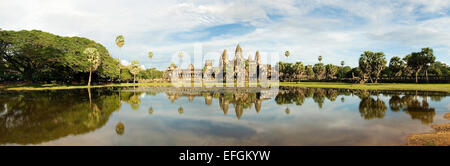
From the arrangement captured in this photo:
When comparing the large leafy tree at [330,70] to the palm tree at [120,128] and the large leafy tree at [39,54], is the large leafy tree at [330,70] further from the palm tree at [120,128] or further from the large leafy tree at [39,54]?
the palm tree at [120,128]

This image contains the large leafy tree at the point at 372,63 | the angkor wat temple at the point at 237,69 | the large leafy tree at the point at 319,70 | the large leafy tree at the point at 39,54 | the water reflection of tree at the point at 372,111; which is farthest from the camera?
the large leafy tree at the point at 319,70

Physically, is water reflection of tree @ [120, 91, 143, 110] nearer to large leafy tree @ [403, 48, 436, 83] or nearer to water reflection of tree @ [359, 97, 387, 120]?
water reflection of tree @ [359, 97, 387, 120]

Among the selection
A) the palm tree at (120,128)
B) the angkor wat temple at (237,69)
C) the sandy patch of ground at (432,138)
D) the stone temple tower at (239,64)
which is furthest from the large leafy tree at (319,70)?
the palm tree at (120,128)

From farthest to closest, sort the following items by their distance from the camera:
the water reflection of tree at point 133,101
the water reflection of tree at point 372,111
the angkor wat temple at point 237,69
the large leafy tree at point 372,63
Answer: the angkor wat temple at point 237,69 < the large leafy tree at point 372,63 < the water reflection of tree at point 133,101 < the water reflection of tree at point 372,111

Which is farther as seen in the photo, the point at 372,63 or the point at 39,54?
the point at 372,63

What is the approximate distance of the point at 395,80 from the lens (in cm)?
6419

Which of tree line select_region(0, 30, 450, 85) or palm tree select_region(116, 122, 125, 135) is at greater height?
tree line select_region(0, 30, 450, 85)

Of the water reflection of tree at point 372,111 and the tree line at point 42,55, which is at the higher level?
the tree line at point 42,55

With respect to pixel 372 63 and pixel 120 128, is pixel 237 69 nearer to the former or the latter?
pixel 372 63

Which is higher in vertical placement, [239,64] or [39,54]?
[239,64]

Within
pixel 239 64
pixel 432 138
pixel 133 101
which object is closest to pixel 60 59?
pixel 133 101

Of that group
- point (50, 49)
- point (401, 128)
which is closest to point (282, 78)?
point (50, 49)

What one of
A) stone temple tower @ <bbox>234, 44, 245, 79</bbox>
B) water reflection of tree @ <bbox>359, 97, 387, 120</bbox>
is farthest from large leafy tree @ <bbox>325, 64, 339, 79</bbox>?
water reflection of tree @ <bbox>359, 97, 387, 120</bbox>
